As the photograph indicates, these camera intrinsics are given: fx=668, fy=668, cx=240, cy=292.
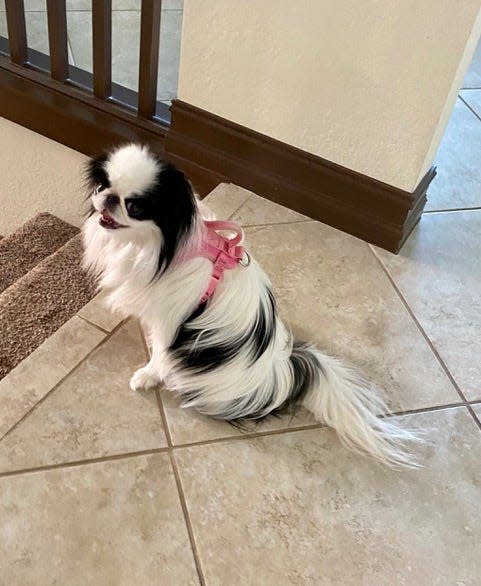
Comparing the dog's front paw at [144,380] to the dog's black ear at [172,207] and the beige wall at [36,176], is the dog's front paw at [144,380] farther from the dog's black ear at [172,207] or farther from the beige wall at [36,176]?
the beige wall at [36,176]

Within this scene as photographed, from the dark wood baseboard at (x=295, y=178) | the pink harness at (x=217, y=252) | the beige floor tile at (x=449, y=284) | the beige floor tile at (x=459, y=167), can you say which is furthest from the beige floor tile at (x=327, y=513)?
the beige floor tile at (x=459, y=167)

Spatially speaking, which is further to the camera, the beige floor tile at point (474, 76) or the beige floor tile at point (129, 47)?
the beige floor tile at point (474, 76)

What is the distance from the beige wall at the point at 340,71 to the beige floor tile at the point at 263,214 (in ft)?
0.60

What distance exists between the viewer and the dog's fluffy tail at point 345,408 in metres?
1.27

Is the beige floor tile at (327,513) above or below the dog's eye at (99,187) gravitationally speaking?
below

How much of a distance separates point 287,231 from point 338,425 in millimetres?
622

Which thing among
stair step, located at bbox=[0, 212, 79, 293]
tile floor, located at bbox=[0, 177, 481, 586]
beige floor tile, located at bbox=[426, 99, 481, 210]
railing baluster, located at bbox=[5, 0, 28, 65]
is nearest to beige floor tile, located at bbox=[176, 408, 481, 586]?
tile floor, located at bbox=[0, 177, 481, 586]

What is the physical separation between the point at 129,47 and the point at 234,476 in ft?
5.99

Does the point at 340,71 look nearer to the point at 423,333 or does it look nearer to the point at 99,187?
the point at 423,333

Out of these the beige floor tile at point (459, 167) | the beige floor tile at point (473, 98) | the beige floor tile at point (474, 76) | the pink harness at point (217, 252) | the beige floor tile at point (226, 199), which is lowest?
the beige floor tile at point (226, 199)

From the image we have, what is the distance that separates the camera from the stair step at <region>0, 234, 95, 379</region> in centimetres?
154

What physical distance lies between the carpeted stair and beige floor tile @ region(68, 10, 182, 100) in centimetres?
68

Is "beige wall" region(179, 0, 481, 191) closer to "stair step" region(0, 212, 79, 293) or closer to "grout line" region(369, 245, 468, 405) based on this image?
"grout line" region(369, 245, 468, 405)

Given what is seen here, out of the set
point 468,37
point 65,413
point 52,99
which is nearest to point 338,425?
point 65,413
